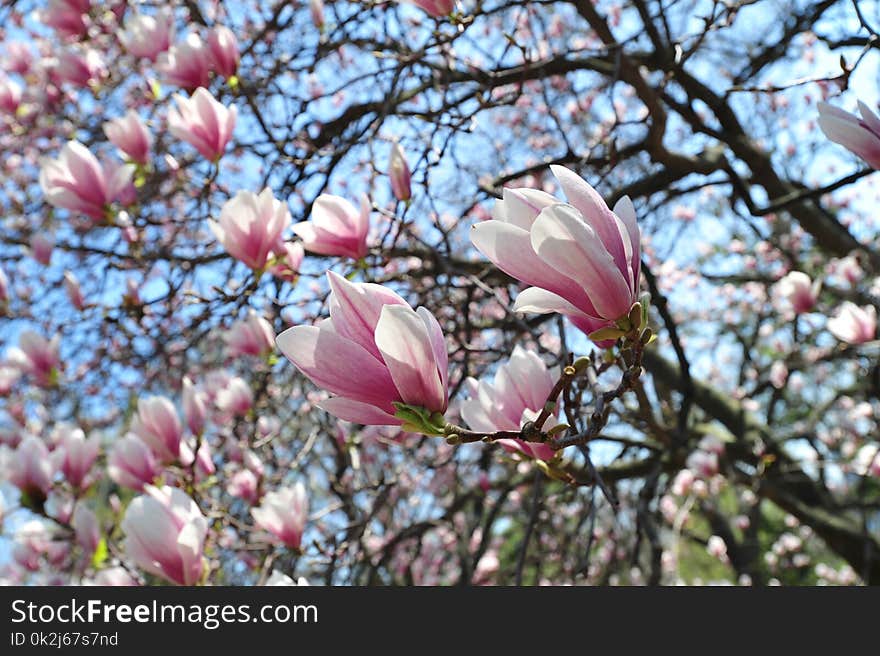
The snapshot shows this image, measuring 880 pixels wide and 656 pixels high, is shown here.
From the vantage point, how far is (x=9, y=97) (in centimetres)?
280

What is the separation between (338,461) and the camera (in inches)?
95.7

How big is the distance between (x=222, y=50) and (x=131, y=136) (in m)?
0.33

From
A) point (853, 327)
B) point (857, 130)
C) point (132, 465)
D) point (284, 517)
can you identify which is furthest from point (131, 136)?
point (853, 327)

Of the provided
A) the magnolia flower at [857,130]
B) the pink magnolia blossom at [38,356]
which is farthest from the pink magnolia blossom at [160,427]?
the magnolia flower at [857,130]

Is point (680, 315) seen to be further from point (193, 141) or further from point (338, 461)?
point (193, 141)

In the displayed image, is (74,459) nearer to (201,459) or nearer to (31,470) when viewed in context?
(31,470)

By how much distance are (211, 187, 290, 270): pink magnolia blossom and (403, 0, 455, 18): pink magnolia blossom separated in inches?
18.9

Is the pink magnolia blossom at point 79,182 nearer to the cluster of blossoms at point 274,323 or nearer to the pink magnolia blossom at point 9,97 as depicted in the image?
the cluster of blossoms at point 274,323

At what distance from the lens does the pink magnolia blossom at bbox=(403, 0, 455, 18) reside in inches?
53.0

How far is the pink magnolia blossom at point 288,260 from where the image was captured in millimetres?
1490

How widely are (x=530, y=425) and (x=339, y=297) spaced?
0.24 m
